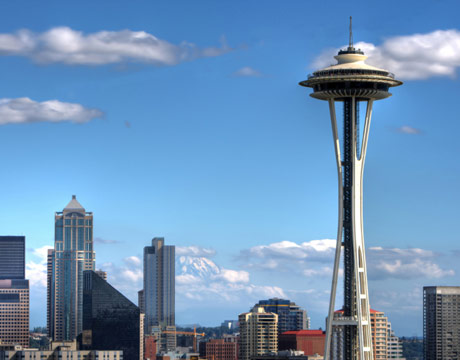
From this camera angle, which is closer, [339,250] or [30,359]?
[339,250]

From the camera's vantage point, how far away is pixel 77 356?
19900 cm

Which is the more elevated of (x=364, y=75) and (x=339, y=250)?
(x=364, y=75)

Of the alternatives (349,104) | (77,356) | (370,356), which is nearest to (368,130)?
(349,104)

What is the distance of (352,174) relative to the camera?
12888 centimetres

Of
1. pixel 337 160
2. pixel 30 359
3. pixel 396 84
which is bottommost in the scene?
pixel 30 359

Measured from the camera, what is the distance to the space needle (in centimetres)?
12862

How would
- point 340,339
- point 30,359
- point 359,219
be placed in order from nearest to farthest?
point 359,219 → point 340,339 → point 30,359

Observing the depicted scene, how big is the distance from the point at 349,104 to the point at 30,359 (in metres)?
86.1

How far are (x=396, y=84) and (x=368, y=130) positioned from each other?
6.61m

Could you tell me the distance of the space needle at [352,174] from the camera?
128625 millimetres

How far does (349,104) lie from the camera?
131125mm

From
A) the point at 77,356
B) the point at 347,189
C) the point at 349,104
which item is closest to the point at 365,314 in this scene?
the point at 347,189

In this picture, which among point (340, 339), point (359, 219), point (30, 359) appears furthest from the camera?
point (30, 359)

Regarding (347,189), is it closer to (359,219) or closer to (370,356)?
(359,219)
